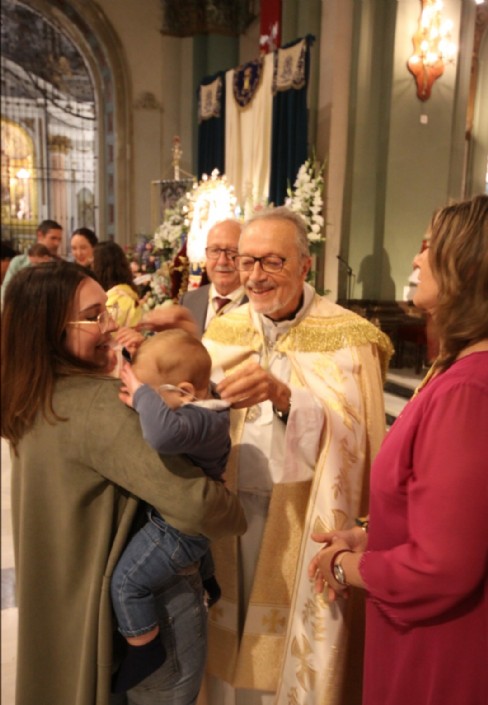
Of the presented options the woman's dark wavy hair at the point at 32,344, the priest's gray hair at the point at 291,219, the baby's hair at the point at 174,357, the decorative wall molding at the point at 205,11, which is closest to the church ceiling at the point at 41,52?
the decorative wall molding at the point at 205,11

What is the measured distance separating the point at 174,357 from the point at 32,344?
0.29 meters

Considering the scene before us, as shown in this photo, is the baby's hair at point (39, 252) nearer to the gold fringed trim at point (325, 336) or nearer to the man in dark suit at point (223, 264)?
the man in dark suit at point (223, 264)

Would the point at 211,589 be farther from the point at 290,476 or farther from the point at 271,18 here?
the point at 271,18

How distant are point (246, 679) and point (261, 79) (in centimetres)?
624

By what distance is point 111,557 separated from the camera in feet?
4.17

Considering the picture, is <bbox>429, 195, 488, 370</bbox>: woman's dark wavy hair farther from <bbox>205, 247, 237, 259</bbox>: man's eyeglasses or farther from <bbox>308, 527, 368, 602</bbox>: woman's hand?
<bbox>205, 247, 237, 259</bbox>: man's eyeglasses

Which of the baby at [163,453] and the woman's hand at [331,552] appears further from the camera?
the woman's hand at [331,552]

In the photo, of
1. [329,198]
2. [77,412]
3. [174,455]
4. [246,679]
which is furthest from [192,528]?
[329,198]

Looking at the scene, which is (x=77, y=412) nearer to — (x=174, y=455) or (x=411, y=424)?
(x=174, y=455)

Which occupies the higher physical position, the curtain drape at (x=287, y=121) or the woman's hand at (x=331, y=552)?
the curtain drape at (x=287, y=121)

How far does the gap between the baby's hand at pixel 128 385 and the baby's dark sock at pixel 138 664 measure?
0.53 metres

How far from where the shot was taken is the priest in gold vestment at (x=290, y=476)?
1709mm

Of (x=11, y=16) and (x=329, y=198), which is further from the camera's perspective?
(x=11, y=16)

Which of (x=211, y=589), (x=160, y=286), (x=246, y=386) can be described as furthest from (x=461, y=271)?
(x=160, y=286)
